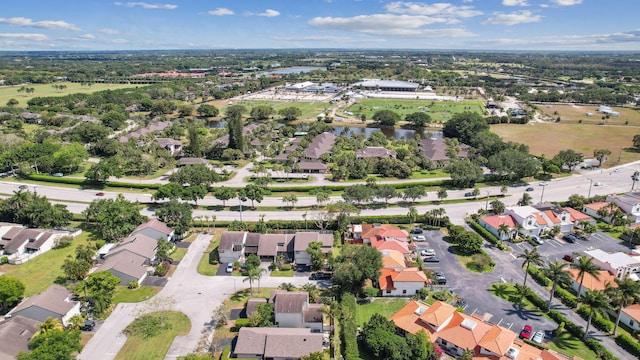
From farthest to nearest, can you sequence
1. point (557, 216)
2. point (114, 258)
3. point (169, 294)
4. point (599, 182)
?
point (599, 182)
point (557, 216)
point (114, 258)
point (169, 294)

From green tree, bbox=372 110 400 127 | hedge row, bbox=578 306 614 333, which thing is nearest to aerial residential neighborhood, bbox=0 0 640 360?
hedge row, bbox=578 306 614 333

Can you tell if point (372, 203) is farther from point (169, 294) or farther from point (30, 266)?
point (30, 266)

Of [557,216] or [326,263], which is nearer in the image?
[326,263]

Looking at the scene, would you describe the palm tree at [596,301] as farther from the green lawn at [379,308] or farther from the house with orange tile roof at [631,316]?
the green lawn at [379,308]

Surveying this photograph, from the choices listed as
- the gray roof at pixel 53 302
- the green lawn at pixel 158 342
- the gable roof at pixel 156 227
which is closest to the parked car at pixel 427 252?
the green lawn at pixel 158 342

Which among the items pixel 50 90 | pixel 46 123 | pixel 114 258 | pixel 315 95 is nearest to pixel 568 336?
pixel 114 258

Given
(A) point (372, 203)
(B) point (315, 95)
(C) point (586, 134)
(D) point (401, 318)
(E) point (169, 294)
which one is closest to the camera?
(D) point (401, 318)
